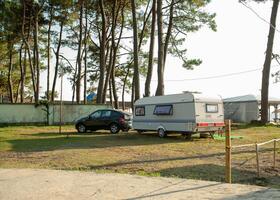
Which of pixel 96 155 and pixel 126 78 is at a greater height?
pixel 126 78

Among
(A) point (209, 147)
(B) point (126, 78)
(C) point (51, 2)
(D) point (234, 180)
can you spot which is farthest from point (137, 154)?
(B) point (126, 78)

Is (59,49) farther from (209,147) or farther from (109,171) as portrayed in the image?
(109,171)

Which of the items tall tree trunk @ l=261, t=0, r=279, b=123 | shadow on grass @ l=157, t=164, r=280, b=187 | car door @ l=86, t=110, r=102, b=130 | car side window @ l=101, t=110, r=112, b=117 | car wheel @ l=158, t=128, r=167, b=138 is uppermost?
tall tree trunk @ l=261, t=0, r=279, b=123

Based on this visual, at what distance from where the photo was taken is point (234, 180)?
9430 mm

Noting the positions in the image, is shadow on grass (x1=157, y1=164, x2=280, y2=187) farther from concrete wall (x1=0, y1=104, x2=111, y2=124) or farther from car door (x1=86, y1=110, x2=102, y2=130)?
concrete wall (x1=0, y1=104, x2=111, y2=124)

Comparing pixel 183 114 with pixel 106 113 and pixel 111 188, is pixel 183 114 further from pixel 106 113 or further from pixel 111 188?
pixel 111 188

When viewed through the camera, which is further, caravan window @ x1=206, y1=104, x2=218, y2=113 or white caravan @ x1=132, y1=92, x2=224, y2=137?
caravan window @ x1=206, y1=104, x2=218, y2=113

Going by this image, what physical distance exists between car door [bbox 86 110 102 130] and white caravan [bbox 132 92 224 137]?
128 inches

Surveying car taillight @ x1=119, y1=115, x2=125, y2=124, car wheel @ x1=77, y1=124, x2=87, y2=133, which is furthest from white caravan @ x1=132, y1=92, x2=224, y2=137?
car wheel @ x1=77, y1=124, x2=87, y2=133

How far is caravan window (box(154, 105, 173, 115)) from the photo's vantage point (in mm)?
20452

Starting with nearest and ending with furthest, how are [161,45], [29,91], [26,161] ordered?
[26,161] < [161,45] < [29,91]

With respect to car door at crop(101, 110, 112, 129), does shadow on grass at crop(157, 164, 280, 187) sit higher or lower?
lower

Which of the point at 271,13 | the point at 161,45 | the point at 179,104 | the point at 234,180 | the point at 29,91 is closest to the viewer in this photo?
the point at 234,180

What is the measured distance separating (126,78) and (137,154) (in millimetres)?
42053
